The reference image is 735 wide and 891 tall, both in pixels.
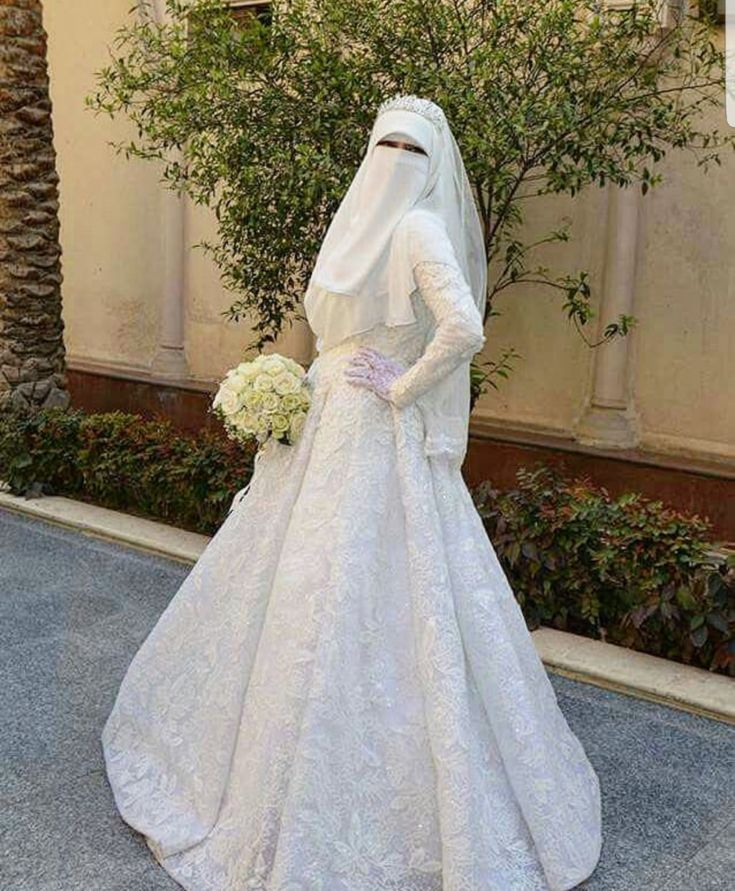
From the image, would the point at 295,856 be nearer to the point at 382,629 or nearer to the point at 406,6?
the point at 382,629

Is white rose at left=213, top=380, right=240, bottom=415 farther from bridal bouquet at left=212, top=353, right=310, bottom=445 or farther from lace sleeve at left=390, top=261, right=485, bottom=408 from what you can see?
lace sleeve at left=390, top=261, right=485, bottom=408

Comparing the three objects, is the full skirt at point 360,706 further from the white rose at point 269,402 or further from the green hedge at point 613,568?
the green hedge at point 613,568

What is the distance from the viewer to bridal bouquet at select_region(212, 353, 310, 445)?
10.2 ft

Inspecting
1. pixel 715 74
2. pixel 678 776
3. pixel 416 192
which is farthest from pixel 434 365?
pixel 715 74

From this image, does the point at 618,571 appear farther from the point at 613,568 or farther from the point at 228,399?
the point at 228,399

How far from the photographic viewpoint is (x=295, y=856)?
262 cm

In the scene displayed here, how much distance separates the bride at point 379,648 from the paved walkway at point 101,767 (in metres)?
0.14

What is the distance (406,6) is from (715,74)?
2.15 metres

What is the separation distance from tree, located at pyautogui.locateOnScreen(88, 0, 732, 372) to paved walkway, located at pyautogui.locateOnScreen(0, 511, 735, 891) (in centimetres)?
241

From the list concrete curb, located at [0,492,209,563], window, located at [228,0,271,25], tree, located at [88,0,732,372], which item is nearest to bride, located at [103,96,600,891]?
tree, located at [88,0,732,372]

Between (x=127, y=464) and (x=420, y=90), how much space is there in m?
3.09

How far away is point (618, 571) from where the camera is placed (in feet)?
15.5

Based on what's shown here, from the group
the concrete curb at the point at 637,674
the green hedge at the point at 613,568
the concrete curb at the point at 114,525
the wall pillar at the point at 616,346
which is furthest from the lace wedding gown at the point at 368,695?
the wall pillar at the point at 616,346

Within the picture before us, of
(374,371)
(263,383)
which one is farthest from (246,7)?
(374,371)
